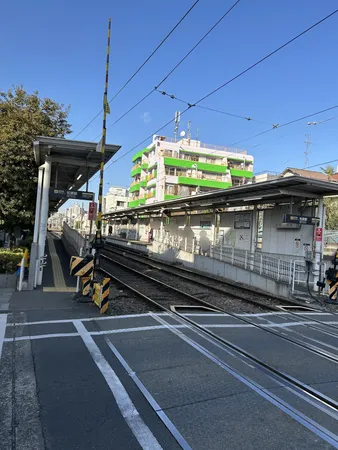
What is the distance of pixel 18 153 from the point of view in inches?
565

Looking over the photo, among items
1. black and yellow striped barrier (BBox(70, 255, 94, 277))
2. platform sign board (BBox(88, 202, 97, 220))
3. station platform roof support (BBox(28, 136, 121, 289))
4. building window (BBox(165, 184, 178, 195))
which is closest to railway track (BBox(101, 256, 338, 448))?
black and yellow striped barrier (BBox(70, 255, 94, 277))

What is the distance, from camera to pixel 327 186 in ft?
48.3

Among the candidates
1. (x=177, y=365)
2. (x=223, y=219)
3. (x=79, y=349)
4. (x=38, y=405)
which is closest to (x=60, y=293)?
(x=79, y=349)

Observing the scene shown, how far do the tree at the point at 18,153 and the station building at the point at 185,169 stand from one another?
37.2 m

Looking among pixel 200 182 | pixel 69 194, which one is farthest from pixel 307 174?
pixel 69 194

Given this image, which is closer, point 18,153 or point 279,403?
point 279,403

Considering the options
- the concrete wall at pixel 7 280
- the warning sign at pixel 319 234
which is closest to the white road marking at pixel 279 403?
the concrete wall at pixel 7 280

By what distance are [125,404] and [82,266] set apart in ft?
20.1

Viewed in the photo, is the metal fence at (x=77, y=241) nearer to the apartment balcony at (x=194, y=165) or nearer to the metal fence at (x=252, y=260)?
the metal fence at (x=252, y=260)

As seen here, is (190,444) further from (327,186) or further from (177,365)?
(327,186)

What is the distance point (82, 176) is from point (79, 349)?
12.3m

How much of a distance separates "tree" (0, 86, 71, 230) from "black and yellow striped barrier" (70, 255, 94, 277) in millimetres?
6105

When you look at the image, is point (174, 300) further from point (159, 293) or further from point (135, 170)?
point (135, 170)

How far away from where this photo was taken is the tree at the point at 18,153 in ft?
46.4
